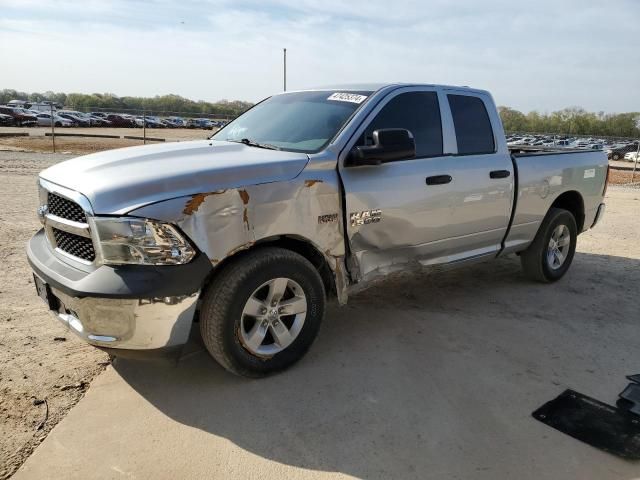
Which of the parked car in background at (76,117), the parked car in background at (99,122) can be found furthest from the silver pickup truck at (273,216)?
the parked car in background at (99,122)

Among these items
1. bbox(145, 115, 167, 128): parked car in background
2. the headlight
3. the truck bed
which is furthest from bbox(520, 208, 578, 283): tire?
A: bbox(145, 115, 167, 128): parked car in background

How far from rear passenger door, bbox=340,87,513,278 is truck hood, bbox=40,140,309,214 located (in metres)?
0.59

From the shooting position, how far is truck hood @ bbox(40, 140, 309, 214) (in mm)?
2848

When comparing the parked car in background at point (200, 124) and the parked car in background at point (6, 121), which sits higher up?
the parked car in background at point (200, 124)

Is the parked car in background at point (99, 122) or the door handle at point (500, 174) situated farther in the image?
the parked car in background at point (99, 122)

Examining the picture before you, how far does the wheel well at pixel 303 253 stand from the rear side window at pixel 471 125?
1.65 m

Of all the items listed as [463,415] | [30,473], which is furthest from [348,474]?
[30,473]

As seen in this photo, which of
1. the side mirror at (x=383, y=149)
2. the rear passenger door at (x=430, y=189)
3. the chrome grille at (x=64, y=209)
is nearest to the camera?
the chrome grille at (x=64, y=209)

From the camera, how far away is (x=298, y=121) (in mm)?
4090

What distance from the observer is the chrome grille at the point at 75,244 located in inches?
117

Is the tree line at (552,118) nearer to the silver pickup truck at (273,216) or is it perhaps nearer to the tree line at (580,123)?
the tree line at (580,123)

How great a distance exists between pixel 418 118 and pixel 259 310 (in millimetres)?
2085

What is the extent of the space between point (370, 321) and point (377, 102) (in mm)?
1788

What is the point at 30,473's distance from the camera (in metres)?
2.54
